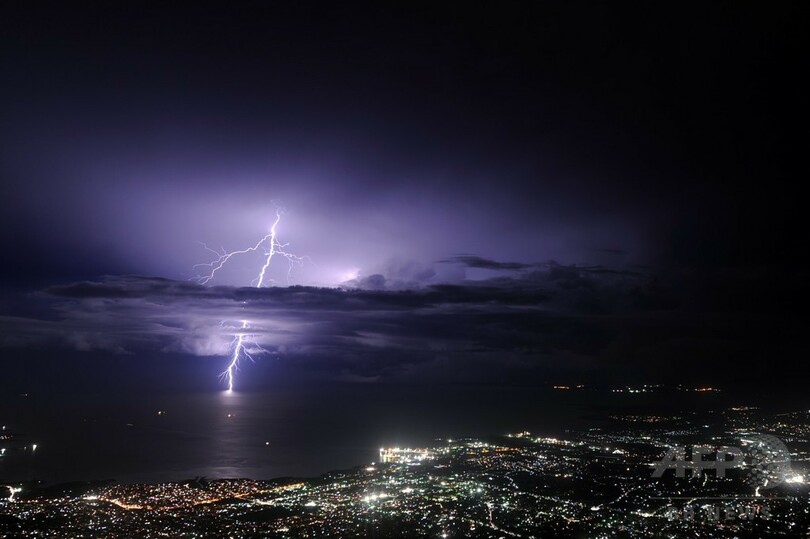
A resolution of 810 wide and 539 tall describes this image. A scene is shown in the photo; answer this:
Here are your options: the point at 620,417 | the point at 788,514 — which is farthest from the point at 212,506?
the point at 620,417

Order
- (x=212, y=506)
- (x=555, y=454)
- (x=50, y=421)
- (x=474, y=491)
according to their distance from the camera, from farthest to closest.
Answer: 1. (x=50, y=421)
2. (x=555, y=454)
3. (x=474, y=491)
4. (x=212, y=506)

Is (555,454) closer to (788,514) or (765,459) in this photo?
(765,459)

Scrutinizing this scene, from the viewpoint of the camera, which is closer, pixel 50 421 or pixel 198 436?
pixel 198 436

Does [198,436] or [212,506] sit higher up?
[212,506]

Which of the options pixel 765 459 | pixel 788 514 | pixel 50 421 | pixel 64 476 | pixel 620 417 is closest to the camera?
pixel 788 514

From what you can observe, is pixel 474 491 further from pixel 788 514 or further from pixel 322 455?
pixel 322 455

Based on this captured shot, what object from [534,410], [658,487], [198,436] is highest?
[658,487]

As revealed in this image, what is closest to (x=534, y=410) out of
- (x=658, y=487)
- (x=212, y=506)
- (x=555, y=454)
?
(x=555, y=454)
